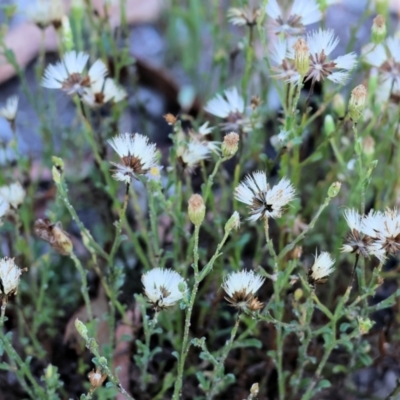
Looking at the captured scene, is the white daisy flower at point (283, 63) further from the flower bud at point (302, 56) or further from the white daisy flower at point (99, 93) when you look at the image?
the white daisy flower at point (99, 93)

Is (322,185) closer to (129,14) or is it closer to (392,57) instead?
(392,57)

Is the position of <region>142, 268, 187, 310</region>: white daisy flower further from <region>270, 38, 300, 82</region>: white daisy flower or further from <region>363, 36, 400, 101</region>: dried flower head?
<region>363, 36, 400, 101</region>: dried flower head

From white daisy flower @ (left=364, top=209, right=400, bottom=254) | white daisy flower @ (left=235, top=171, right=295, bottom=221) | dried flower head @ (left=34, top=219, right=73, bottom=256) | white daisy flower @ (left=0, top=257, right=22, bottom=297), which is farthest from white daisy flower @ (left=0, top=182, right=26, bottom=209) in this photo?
white daisy flower @ (left=364, top=209, right=400, bottom=254)

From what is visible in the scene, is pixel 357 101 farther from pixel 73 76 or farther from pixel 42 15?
pixel 42 15

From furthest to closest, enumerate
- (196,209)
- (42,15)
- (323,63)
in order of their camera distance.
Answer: (42,15) < (323,63) < (196,209)

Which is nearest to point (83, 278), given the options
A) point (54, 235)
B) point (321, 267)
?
point (54, 235)

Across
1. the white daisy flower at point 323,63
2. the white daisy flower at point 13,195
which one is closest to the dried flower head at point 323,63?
the white daisy flower at point 323,63
